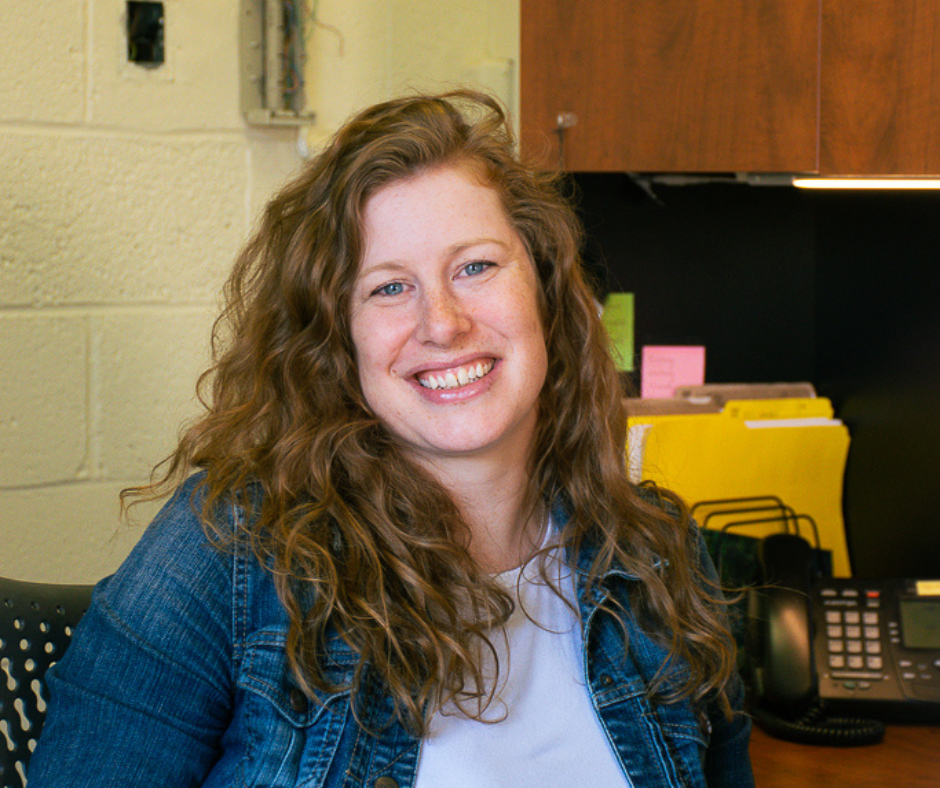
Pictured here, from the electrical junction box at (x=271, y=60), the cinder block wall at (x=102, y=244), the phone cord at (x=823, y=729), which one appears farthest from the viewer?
A: the electrical junction box at (x=271, y=60)

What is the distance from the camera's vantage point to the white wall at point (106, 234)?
1.52 meters

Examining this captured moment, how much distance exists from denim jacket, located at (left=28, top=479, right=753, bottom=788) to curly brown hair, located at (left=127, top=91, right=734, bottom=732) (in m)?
A: 0.02

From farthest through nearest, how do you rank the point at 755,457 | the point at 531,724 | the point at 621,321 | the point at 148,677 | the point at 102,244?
1. the point at 621,321
2. the point at 755,457
3. the point at 102,244
4. the point at 531,724
5. the point at 148,677

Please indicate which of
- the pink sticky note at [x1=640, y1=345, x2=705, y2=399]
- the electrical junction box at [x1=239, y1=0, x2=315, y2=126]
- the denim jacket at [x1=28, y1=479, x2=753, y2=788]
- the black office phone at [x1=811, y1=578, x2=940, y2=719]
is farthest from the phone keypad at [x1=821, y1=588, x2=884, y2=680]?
the electrical junction box at [x1=239, y1=0, x2=315, y2=126]

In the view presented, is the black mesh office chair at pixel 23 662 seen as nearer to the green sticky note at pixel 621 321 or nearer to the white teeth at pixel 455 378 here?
the white teeth at pixel 455 378

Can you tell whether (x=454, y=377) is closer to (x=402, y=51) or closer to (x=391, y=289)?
(x=391, y=289)

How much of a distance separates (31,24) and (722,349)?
1.26m

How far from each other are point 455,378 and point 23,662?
0.51m

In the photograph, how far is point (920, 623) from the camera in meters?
1.40

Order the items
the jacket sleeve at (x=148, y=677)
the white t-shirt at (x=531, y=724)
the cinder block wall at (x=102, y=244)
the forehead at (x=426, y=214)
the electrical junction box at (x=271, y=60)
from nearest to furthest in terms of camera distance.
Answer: the jacket sleeve at (x=148, y=677), the white t-shirt at (x=531, y=724), the forehead at (x=426, y=214), the cinder block wall at (x=102, y=244), the electrical junction box at (x=271, y=60)

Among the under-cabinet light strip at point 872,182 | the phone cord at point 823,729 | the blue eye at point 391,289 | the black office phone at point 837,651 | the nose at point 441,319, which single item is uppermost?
the under-cabinet light strip at point 872,182

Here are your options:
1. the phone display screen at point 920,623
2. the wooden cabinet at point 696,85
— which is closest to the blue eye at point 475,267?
the wooden cabinet at point 696,85

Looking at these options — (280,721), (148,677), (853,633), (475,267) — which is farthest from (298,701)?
(853,633)

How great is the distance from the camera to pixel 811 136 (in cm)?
140
